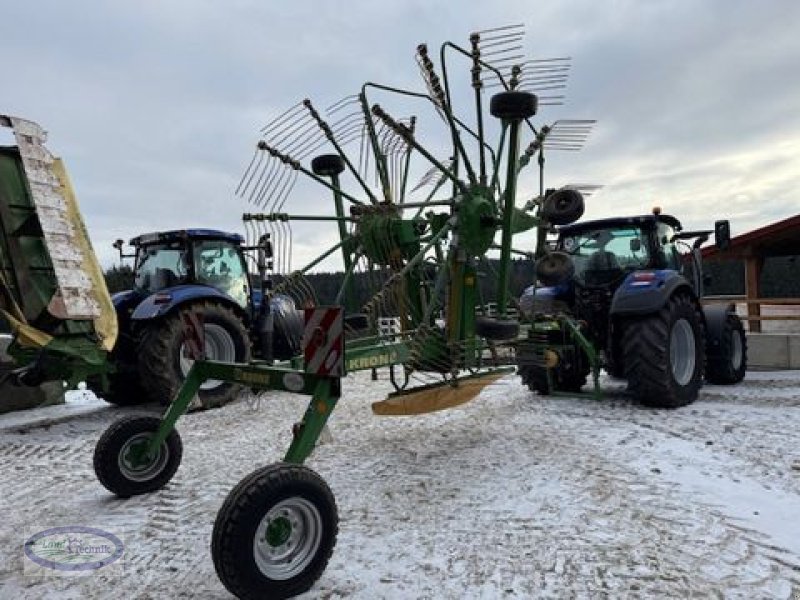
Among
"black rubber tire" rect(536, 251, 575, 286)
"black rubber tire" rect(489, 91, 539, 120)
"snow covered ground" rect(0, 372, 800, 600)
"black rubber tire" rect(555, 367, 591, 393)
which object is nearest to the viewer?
"snow covered ground" rect(0, 372, 800, 600)

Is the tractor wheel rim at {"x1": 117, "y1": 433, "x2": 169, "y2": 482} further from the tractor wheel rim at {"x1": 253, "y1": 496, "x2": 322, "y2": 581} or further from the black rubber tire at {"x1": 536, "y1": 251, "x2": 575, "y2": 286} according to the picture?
the black rubber tire at {"x1": 536, "y1": 251, "x2": 575, "y2": 286}

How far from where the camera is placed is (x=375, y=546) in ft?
10.2

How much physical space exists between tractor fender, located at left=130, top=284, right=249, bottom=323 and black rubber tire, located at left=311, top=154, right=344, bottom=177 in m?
2.94

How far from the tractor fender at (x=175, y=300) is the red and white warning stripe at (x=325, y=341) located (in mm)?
4330

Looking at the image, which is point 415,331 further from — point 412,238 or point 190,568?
point 190,568

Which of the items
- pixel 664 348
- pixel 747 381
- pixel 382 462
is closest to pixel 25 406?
pixel 382 462

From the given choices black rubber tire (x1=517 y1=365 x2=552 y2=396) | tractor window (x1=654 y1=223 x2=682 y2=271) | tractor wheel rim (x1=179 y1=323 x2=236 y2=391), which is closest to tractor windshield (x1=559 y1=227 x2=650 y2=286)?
tractor window (x1=654 y1=223 x2=682 y2=271)

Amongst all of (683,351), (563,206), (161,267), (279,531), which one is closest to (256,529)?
(279,531)

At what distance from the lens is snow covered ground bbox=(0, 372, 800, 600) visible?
2756mm

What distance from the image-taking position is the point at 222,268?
26.9 ft

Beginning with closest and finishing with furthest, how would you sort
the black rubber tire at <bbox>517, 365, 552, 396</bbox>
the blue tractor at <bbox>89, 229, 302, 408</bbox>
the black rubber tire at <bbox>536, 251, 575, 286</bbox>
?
the black rubber tire at <bbox>536, 251, 575, 286</bbox> < the blue tractor at <bbox>89, 229, 302, 408</bbox> < the black rubber tire at <bbox>517, 365, 552, 396</bbox>

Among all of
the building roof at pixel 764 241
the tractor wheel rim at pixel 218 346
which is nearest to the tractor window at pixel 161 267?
the tractor wheel rim at pixel 218 346

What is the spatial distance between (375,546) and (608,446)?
2307 millimetres

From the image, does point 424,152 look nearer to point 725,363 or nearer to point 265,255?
point 265,255
